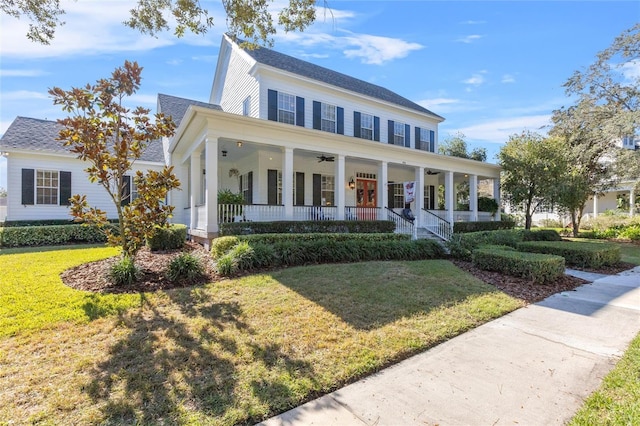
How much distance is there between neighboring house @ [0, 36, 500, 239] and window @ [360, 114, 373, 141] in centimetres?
6

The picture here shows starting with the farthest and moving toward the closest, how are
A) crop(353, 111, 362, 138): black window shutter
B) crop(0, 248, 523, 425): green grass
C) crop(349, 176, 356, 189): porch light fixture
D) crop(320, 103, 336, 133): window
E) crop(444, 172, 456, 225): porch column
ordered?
1. crop(349, 176, 356, 189): porch light fixture
2. crop(444, 172, 456, 225): porch column
3. crop(353, 111, 362, 138): black window shutter
4. crop(320, 103, 336, 133): window
5. crop(0, 248, 523, 425): green grass

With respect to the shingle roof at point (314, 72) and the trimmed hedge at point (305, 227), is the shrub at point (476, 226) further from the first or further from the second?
the shingle roof at point (314, 72)

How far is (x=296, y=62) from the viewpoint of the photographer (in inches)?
659

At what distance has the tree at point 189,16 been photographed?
21.0 feet

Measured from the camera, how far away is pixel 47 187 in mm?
14367

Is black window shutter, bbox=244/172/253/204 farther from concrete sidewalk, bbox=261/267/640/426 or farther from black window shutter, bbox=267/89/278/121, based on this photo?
concrete sidewalk, bbox=261/267/640/426

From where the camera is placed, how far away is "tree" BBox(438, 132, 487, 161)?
30.9 metres

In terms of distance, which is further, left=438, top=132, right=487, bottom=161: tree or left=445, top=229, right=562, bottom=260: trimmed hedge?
left=438, top=132, right=487, bottom=161: tree

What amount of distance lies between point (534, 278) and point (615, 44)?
19.2 m

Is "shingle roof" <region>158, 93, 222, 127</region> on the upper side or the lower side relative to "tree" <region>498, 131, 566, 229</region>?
upper

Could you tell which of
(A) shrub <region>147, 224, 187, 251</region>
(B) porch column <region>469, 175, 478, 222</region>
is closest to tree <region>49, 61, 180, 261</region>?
(A) shrub <region>147, 224, 187, 251</region>

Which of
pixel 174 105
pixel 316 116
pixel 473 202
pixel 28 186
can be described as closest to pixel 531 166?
pixel 473 202

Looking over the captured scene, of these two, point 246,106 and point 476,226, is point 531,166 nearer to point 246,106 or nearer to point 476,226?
point 476,226

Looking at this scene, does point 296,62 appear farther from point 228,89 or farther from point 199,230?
point 199,230
